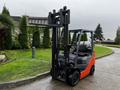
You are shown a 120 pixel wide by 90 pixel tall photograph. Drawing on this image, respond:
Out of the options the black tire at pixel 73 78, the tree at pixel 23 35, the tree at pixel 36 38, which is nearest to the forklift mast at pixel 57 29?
the black tire at pixel 73 78

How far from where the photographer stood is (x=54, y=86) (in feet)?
16.9

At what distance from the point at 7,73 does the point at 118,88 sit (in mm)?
4234

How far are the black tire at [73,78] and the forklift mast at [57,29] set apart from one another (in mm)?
530

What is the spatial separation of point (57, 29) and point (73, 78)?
1.88m

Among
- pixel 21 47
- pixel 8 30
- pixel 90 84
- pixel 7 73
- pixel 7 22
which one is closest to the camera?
pixel 90 84

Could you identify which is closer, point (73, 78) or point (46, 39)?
point (73, 78)

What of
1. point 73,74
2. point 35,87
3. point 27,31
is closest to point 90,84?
point 73,74

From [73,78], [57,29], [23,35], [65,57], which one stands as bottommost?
[73,78]

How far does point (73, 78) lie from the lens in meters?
5.16

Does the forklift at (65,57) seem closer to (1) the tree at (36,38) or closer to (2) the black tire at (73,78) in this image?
(2) the black tire at (73,78)

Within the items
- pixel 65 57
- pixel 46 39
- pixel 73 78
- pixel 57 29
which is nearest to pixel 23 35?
pixel 46 39

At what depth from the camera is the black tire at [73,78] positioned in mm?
5093

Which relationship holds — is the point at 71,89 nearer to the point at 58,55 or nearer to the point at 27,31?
the point at 58,55

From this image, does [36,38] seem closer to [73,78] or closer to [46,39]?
[46,39]
